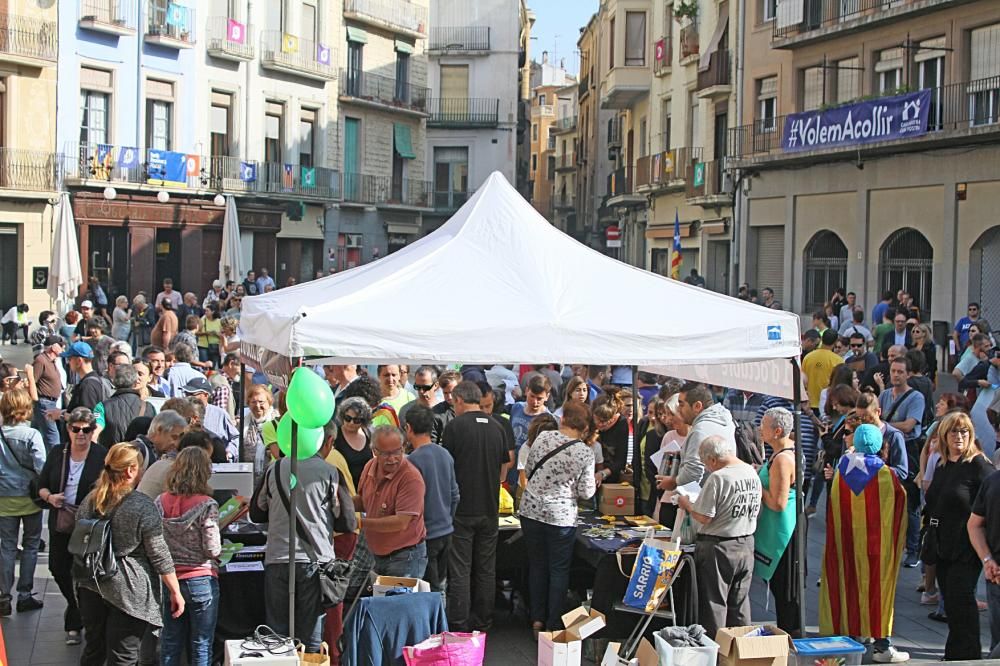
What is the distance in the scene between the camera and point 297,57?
38.5 meters

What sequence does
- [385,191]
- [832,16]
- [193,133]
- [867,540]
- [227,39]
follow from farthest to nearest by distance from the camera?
[385,191] < [227,39] < [193,133] < [832,16] < [867,540]

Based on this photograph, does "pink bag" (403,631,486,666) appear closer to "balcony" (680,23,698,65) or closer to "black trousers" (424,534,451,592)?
"black trousers" (424,534,451,592)

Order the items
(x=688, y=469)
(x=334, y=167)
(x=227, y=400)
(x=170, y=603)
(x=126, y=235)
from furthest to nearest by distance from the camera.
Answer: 1. (x=334, y=167)
2. (x=126, y=235)
3. (x=227, y=400)
4. (x=688, y=469)
5. (x=170, y=603)

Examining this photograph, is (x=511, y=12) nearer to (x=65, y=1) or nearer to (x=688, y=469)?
(x=65, y=1)

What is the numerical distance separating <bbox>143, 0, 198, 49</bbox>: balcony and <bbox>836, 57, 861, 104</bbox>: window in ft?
57.4

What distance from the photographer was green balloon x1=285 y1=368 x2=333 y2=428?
6.64m

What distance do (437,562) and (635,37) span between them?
115 ft

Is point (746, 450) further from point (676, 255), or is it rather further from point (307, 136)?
point (307, 136)

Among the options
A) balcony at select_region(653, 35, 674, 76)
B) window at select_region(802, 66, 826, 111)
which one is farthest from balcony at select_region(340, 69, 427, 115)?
window at select_region(802, 66, 826, 111)

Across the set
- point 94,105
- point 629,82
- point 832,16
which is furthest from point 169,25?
point 832,16

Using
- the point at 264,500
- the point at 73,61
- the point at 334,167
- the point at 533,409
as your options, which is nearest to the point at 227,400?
the point at 533,409

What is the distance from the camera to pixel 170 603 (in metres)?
6.71

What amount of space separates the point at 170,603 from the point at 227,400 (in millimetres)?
5417

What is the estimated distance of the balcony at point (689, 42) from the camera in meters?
34.8
